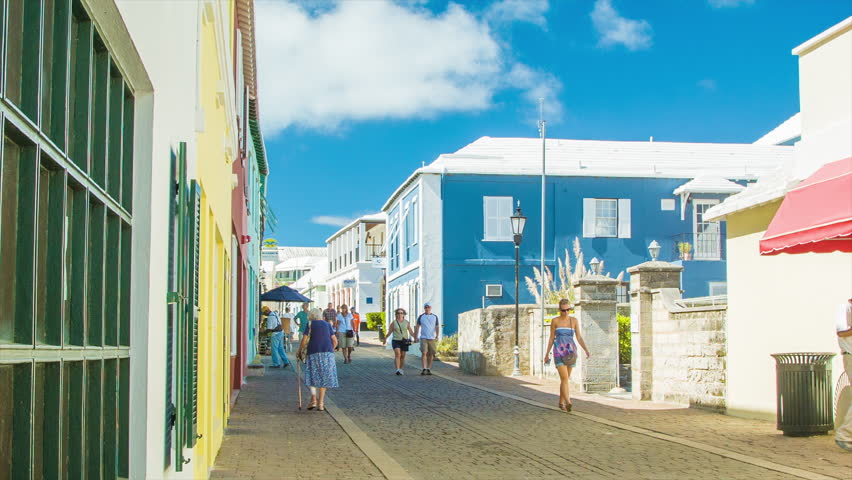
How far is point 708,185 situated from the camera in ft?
119

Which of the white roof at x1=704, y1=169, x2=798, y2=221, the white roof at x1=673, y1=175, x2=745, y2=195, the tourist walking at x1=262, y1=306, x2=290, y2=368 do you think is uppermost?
the white roof at x1=673, y1=175, x2=745, y2=195

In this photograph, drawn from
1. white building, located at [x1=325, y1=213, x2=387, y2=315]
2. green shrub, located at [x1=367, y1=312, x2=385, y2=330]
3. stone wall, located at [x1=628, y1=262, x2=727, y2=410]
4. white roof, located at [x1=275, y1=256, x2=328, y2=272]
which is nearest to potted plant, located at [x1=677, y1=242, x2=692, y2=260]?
stone wall, located at [x1=628, y1=262, x2=727, y2=410]

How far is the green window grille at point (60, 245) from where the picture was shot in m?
1.97

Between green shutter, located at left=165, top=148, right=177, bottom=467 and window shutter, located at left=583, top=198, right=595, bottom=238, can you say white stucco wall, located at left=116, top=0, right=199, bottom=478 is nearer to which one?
green shutter, located at left=165, top=148, right=177, bottom=467

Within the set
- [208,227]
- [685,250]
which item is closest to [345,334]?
[685,250]

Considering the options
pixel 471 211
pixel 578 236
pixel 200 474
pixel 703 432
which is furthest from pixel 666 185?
pixel 200 474

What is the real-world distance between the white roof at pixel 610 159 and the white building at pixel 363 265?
57.7 feet

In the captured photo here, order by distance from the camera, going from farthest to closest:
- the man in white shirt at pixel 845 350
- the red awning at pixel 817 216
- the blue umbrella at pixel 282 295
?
1. the blue umbrella at pixel 282 295
2. the man in white shirt at pixel 845 350
3. the red awning at pixel 817 216

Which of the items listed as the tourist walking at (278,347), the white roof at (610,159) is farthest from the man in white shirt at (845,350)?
the white roof at (610,159)

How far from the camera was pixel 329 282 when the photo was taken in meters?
73.4

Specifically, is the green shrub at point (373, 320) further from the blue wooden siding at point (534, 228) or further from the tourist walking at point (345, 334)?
the tourist walking at point (345, 334)

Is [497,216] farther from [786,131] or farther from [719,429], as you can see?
[719,429]

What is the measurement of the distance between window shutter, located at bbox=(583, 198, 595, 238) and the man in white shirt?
26.7 metres

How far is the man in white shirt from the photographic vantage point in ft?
33.3
